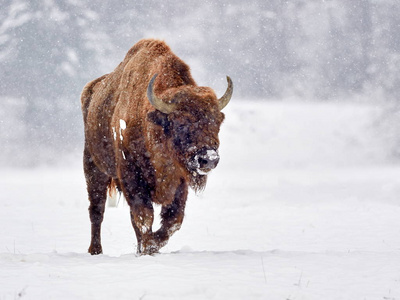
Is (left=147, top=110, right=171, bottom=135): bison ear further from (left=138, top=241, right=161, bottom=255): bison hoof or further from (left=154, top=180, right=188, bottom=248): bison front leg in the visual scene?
(left=138, top=241, right=161, bottom=255): bison hoof

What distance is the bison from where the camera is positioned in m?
5.45

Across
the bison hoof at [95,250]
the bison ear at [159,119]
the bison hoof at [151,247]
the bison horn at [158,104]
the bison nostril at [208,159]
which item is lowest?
the bison hoof at [95,250]

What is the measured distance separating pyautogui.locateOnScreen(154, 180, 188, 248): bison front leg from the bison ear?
2.69 ft

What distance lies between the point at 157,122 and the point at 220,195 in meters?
12.7

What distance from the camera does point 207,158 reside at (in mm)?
5105

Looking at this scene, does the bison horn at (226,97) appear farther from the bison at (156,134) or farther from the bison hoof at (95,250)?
the bison hoof at (95,250)

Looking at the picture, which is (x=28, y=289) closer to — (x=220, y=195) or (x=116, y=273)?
(x=116, y=273)

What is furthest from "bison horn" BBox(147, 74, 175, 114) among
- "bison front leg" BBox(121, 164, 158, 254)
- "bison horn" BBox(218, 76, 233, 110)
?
"bison front leg" BBox(121, 164, 158, 254)

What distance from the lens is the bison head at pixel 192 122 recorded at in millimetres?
5215

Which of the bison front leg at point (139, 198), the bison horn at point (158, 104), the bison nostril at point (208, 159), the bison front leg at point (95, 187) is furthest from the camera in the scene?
the bison front leg at point (95, 187)

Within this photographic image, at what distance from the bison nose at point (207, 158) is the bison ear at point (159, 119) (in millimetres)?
781

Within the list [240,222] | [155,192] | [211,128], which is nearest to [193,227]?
[240,222]

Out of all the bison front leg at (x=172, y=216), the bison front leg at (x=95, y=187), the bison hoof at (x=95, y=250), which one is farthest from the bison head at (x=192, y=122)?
the bison front leg at (x=95, y=187)

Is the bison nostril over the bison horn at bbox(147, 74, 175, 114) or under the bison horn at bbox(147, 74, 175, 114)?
under
